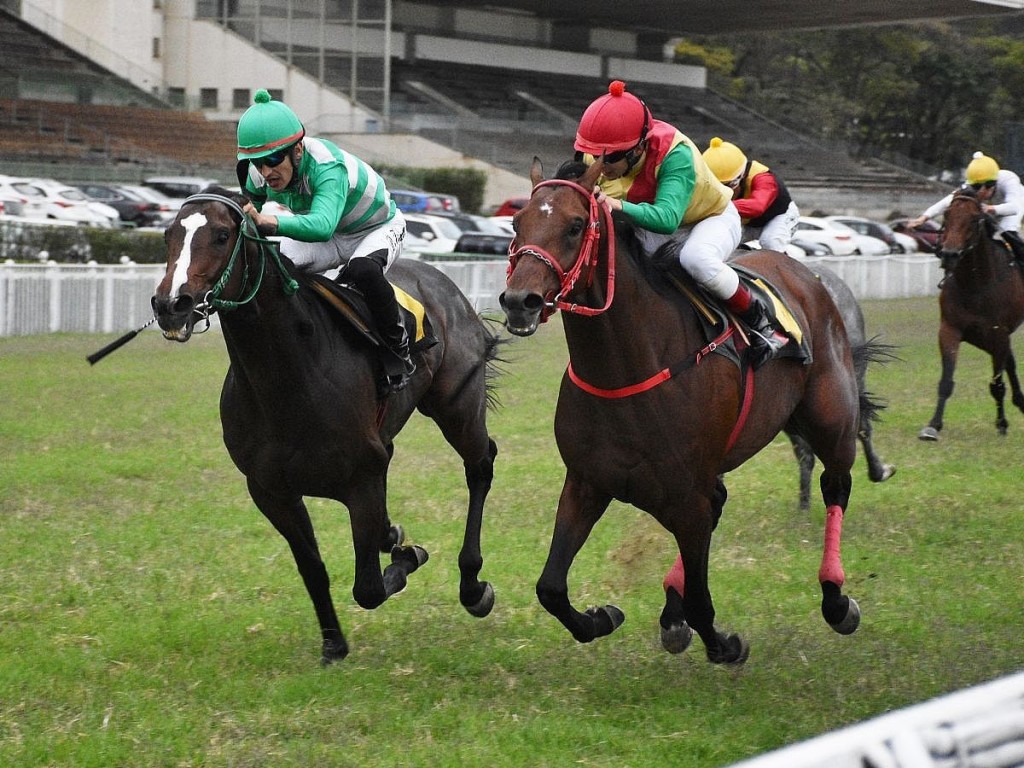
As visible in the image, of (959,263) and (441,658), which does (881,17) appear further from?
(441,658)

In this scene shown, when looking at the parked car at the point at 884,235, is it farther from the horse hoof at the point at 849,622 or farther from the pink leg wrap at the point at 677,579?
the pink leg wrap at the point at 677,579

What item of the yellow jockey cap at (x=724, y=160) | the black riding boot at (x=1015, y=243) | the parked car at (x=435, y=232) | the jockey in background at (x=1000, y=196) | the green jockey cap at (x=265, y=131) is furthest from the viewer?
the parked car at (x=435, y=232)

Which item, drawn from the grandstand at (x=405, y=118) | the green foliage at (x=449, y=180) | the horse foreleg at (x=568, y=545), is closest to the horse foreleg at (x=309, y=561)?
the horse foreleg at (x=568, y=545)

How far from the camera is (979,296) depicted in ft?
40.9

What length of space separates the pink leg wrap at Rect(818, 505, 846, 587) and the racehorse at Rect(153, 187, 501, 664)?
162cm

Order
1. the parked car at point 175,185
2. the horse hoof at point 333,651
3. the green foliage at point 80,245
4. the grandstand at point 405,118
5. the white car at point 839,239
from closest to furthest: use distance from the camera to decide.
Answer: the horse hoof at point 333,651
the green foliage at point 80,245
the parked car at point 175,185
the white car at point 839,239
the grandstand at point 405,118

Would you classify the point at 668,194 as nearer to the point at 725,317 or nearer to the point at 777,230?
the point at 725,317

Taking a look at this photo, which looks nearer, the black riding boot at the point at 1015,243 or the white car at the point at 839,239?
the black riding boot at the point at 1015,243

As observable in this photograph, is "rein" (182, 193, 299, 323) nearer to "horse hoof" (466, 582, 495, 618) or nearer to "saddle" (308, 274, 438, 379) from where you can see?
"saddle" (308, 274, 438, 379)

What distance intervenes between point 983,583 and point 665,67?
184ft

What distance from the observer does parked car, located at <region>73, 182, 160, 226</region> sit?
34.3m

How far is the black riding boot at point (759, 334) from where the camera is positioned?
6.18 meters

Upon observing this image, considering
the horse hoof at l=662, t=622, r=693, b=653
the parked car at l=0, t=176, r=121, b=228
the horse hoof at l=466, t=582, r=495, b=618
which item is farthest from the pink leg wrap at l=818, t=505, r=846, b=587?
the parked car at l=0, t=176, r=121, b=228

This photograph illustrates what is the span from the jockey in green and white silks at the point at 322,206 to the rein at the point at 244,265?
5cm
